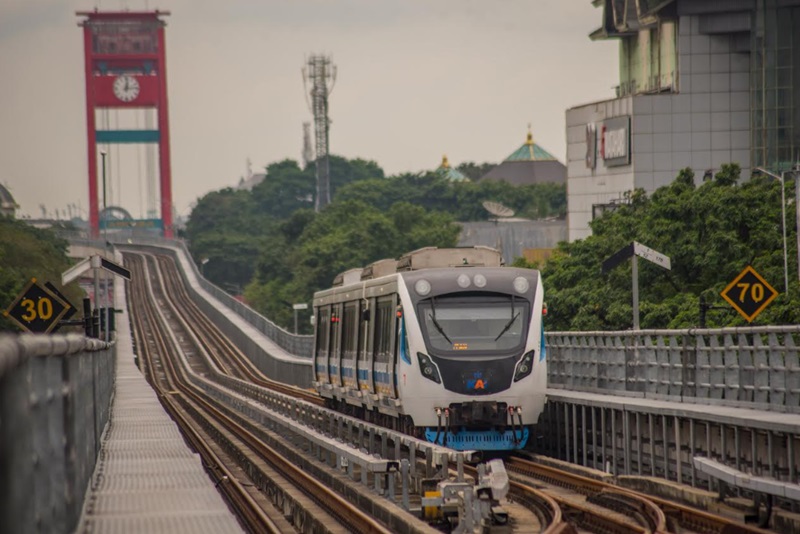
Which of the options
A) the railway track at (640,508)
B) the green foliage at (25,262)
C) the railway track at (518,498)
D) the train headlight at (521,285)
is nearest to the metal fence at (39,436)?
the railway track at (640,508)

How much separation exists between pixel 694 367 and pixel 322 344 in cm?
1594

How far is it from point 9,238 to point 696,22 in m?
38.6

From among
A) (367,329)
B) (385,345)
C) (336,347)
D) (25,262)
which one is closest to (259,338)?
A: (25,262)

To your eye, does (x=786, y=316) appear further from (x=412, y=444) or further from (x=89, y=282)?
(x=89, y=282)

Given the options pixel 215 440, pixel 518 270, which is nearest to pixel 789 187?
pixel 215 440

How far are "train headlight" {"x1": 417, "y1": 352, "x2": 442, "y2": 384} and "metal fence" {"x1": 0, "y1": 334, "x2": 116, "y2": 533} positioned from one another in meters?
14.3

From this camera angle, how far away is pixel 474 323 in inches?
1005

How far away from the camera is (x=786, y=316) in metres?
37.9

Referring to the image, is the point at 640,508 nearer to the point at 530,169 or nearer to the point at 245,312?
the point at 245,312

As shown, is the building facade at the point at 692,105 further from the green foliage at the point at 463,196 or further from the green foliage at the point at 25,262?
the green foliage at the point at 463,196

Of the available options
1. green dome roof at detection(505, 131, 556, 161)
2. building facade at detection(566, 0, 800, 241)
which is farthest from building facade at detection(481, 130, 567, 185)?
building facade at detection(566, 0, 800, 241)

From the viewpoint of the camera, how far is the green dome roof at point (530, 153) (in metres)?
189

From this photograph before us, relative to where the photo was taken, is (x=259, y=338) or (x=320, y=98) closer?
(x=259, y=338)

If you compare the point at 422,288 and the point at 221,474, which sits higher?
the point at 422,288
